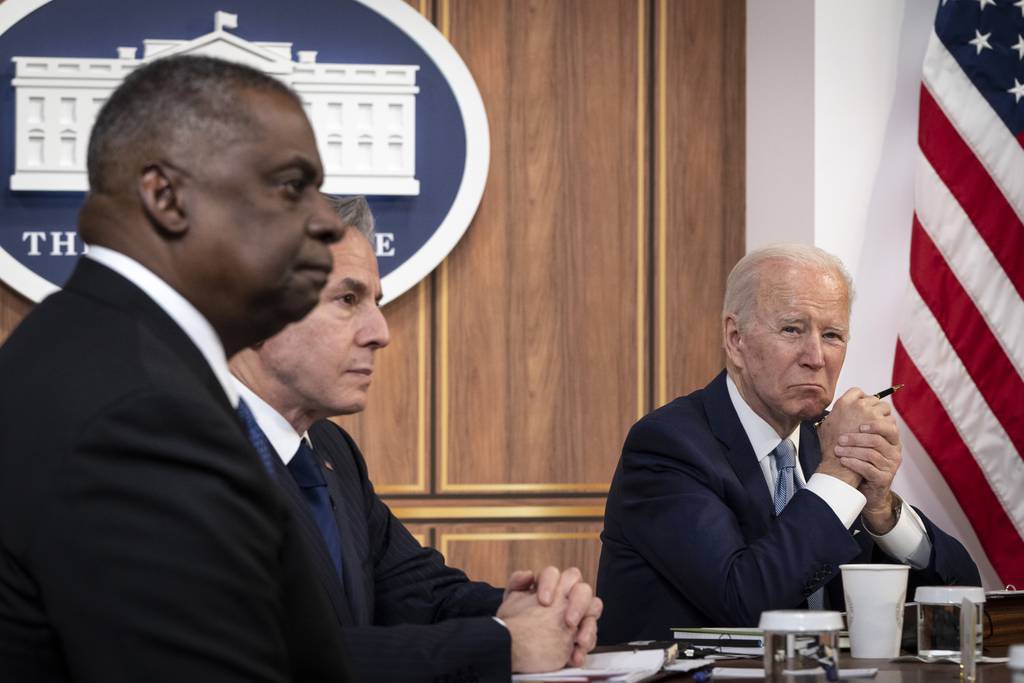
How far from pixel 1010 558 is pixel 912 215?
3.82 ft

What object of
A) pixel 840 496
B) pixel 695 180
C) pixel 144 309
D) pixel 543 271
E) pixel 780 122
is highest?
pixel 780 122

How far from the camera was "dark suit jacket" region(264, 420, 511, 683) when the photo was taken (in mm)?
1882

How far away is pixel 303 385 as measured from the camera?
227cm

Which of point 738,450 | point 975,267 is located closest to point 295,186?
point 738,450

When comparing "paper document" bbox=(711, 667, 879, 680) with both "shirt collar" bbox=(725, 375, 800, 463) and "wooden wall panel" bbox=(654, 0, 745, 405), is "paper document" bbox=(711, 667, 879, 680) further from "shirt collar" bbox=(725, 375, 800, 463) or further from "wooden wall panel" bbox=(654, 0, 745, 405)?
"wooden wall panel" bbox=(654, 0, 745, 405)

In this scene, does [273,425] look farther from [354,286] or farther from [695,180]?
[695,180]

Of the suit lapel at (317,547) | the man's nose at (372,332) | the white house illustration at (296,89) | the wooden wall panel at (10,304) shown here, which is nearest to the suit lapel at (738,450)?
the man's nose at (372,332)

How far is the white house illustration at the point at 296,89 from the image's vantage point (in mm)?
4402

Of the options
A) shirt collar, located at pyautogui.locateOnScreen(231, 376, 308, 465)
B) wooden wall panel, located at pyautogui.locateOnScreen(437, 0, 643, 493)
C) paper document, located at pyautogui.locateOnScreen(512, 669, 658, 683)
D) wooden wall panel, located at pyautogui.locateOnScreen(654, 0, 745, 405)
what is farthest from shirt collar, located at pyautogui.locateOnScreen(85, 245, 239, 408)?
wooden wall panel, located at pyautogui.locateOnScreen(654, 0, 745, 405)

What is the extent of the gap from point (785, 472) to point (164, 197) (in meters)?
1.96

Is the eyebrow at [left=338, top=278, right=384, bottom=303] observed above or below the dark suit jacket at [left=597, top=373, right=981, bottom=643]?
above

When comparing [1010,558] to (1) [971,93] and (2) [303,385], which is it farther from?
(2) [303,385]

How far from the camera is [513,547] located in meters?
4.64

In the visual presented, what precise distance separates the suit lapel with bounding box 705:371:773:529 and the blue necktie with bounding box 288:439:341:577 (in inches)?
34.3
